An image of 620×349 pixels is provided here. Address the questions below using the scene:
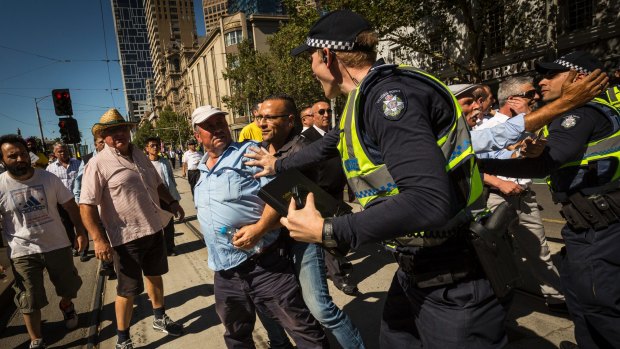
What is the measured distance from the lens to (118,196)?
3.49 meters

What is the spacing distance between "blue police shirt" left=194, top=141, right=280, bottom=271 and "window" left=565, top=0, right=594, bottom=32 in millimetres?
16878

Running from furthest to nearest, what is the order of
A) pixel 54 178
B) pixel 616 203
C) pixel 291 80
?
pixel 291 80
pixel 54 178
pixel 616 203

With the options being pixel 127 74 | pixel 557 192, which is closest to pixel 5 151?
pixel 557 192

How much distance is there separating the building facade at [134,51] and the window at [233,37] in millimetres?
129006

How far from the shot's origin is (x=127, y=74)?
183000 millimetres

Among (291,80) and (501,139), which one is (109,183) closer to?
(501,139)

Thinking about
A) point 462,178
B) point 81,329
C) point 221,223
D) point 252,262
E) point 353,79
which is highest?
point 353,79

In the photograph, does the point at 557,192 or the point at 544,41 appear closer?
the point at 557,192

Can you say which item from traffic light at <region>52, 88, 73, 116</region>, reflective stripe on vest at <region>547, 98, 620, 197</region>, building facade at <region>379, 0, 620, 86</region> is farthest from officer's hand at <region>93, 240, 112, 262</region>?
traffic light at <region>52, 88, 73, 116</region>

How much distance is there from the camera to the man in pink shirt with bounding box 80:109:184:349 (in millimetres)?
3354

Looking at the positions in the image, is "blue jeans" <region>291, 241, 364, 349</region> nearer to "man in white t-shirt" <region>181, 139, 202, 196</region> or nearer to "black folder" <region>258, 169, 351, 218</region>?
"black folder" <region>258, 169, 351, 218</region>

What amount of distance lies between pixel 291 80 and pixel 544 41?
1461 cm

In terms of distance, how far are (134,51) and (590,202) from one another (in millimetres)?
207849

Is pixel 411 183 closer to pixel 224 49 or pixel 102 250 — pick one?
pixel 102 250
